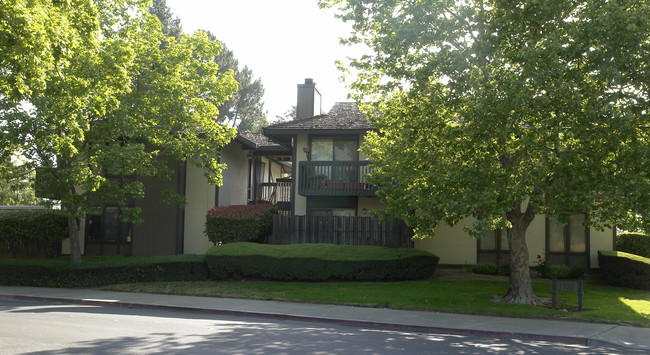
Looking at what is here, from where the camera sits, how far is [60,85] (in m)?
11.7

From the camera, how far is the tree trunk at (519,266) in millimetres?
13906

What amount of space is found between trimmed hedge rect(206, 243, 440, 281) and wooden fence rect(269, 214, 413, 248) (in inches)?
80.5

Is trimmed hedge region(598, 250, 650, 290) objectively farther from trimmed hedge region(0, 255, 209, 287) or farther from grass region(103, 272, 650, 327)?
trimmed hedge region(0, 255, 209, 287)

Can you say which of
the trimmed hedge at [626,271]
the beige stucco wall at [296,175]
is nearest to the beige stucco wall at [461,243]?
the trimmed hedge at [626,271]

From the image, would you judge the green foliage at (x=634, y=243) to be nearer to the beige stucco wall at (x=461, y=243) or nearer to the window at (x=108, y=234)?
the beige stucco wall at (x=461, y=243)

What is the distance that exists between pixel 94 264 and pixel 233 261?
439 centimetres

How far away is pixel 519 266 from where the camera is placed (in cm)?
1402

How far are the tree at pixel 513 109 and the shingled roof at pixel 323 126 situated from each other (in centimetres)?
732

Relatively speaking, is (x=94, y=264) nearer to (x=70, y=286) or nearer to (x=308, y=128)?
(x=70, y=286)

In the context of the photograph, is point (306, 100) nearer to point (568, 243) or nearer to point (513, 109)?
point (568, 243)

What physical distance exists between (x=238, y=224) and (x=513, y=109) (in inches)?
462

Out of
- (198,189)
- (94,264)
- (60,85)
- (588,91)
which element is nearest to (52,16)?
(60,85)

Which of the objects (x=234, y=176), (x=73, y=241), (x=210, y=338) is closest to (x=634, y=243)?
(x=234, y=176)

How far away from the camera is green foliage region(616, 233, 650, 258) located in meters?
21.2
